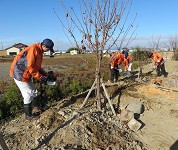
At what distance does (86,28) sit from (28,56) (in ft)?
4.63

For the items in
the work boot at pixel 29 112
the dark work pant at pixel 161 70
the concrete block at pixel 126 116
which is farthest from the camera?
the dark work pant at pixel 161 70

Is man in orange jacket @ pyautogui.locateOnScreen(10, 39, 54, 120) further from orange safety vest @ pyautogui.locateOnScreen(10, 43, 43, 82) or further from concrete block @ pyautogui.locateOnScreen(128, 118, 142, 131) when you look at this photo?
concrete block @ pyautogui.locateOnScreen(128, 118, 142, 131)

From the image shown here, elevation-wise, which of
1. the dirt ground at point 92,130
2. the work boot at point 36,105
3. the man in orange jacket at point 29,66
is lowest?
the dirt ground at point 92,130

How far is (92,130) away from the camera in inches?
203

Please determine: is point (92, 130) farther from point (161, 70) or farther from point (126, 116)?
point (161, 70)

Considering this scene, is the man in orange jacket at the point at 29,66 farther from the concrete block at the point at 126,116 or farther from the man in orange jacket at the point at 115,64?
the man in orange jacket at the point at 115,64

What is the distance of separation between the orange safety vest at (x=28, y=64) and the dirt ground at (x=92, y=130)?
3.26 ft

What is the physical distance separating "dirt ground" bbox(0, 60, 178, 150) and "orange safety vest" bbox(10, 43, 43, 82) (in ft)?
3.26

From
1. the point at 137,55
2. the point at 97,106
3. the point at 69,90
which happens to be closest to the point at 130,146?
the point at 97,106

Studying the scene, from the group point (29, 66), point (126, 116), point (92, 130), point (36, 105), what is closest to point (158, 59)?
point (126, 116)

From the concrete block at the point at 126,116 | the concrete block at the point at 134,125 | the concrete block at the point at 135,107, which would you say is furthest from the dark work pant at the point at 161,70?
the concrete block at the point at 134,125

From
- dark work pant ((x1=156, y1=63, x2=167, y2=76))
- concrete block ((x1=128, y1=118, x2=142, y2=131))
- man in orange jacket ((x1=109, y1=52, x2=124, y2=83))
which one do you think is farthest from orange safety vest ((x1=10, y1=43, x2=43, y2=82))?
dark work pant ((x1=156, y1=63, x2=167, y2=76))

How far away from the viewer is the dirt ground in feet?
15.9

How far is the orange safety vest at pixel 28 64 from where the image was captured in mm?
5227
